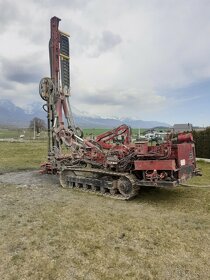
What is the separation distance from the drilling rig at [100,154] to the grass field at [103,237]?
70cm

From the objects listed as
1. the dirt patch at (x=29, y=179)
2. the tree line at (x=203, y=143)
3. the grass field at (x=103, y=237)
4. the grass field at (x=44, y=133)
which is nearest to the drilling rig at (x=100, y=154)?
the dirt patch at (x=29, y=179)

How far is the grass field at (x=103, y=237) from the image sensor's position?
187 inches

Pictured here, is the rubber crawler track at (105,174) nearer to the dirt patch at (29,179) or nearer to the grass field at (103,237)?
the grass field at (103,237)

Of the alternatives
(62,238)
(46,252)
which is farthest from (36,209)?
(46,252)

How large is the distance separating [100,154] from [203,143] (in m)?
11.8

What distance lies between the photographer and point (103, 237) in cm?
608

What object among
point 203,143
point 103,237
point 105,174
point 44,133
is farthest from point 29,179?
point 44,133

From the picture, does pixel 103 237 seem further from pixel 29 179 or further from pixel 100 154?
pixel 29 179

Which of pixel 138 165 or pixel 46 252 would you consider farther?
pixel 138 165

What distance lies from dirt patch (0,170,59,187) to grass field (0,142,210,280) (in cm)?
174

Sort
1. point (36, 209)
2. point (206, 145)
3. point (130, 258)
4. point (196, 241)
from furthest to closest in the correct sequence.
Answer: point (206, 145)
point (36, 209)
point (196, 241)
point (130, 258)

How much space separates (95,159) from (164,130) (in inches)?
104

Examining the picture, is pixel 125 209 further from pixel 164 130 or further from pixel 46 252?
pixel 46 252

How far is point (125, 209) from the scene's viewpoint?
8.14 m
